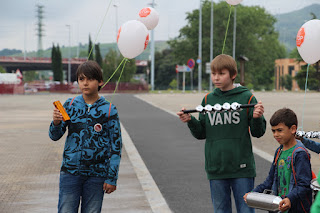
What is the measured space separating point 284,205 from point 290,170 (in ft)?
0.90

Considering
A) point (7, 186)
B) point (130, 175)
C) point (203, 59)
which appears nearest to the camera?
point (7, 186)

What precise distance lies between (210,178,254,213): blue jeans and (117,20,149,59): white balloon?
4.02 metres

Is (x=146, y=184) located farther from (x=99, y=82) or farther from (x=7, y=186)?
(x=99, y=82)

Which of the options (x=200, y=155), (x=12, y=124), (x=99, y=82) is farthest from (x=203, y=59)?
(x=99, y=82)

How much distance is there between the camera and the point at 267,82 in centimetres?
12625

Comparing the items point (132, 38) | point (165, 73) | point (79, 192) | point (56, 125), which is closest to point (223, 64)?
point (56, 125)

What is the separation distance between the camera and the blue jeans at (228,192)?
4.11 meters

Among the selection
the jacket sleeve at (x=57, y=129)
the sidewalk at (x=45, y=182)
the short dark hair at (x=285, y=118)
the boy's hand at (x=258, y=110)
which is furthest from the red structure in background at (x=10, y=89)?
the short dark hair at (x=285, y=118)

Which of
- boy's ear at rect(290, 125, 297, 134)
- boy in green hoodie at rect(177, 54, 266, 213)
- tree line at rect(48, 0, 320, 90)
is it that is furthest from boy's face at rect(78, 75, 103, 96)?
tree line at rect(48, 0, 320, 90)

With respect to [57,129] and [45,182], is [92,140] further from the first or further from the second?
[45,182]

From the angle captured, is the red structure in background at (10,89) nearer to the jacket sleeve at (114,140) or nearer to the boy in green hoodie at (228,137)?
the jacket sleeve at (114,140)

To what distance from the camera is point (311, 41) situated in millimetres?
7023

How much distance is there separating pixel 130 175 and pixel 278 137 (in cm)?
539

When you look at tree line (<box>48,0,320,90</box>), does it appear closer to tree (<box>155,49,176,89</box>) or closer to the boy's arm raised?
tree (<box>155,49,176,89</box>)
